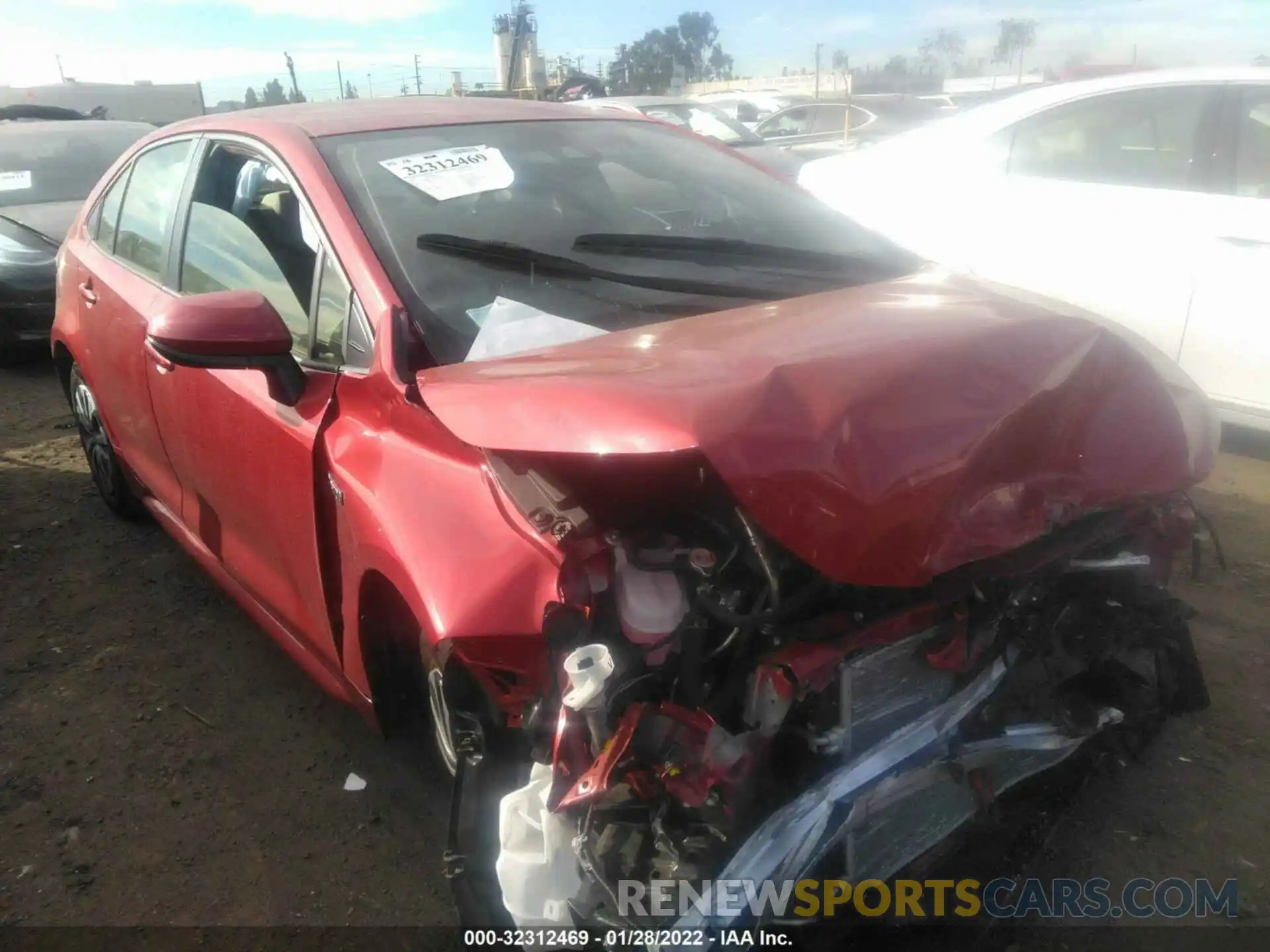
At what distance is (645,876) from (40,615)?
117 inches

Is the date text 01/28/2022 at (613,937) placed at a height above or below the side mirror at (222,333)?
below

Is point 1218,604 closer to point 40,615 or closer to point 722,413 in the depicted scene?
point 722,413

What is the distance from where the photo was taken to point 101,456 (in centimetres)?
417

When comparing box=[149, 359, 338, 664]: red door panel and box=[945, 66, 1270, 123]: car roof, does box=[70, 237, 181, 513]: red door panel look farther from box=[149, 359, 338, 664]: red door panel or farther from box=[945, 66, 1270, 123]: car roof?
box=[945, 66, 1270, 123]: car roof

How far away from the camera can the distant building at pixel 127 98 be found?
1786cm

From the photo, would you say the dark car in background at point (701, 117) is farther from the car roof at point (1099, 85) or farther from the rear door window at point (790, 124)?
the rear door window at point (790, 124)

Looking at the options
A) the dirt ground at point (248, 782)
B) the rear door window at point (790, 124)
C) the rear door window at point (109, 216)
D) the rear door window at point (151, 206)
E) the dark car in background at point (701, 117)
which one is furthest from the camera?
the rear door window at point (790, 124)

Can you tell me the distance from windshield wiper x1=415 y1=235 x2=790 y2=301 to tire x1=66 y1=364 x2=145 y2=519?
7.60 feet

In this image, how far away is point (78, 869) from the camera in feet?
7.78

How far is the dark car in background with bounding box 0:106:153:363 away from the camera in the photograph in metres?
6.67

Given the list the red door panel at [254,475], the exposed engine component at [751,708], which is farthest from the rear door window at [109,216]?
the exposed engine component at [751,708]

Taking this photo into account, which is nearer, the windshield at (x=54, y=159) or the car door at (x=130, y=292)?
the car door at (x=130, y=292)

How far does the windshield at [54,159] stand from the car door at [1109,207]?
6.14 metres

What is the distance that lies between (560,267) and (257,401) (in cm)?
85
